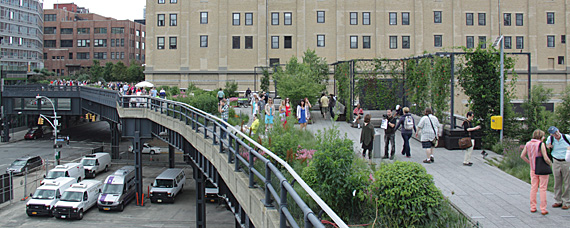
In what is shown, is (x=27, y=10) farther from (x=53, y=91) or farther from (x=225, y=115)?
(x=225, y=115)

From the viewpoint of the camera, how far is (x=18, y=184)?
134 ft

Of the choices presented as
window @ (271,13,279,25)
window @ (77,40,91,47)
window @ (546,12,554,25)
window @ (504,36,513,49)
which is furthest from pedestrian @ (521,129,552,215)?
window @ (77,40,91,47)

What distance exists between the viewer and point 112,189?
1328 inches

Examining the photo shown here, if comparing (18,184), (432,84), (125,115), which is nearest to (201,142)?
(432,84)

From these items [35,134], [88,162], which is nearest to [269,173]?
[88,162]

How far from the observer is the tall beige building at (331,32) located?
189 ft

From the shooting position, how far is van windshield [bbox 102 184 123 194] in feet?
110

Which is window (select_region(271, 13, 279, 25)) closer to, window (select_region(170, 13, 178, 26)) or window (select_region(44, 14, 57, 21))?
window (select_region(170, 13, 178, 26))

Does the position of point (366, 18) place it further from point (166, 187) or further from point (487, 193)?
point (487, 193)

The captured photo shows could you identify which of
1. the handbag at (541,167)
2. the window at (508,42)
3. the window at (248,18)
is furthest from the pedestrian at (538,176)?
the window at (508,42)

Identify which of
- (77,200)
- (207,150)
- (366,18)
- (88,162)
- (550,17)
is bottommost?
(77,200)

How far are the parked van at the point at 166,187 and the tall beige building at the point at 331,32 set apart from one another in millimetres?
24651

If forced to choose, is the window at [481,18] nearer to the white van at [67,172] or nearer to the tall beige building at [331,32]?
the tall beige building at [331,32]

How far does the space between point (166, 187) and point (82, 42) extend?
3322 inches
